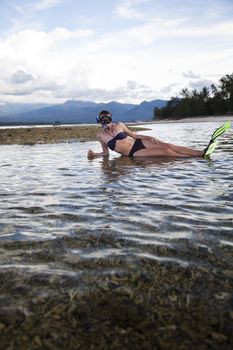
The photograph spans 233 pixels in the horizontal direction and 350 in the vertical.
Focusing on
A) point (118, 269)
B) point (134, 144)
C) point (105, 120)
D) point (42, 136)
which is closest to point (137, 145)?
point (134, 144)

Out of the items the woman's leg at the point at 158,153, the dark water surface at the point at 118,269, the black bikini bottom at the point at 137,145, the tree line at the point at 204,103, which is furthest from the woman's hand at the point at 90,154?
the tree line at the point at 204,103

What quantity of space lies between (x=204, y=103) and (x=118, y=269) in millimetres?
140455

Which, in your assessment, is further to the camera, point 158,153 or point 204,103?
point 204,103

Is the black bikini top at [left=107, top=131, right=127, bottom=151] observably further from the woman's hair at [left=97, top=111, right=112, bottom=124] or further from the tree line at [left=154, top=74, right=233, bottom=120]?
the tree line at [left=154, top=74, right=233, bottom=120]

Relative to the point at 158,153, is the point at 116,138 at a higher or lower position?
higher

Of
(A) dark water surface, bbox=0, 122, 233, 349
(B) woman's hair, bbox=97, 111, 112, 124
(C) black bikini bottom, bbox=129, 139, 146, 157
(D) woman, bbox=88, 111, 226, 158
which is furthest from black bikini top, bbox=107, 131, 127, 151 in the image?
(A) dark water surface, bbox=0, 122, 233, 349

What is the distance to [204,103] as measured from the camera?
137 meters

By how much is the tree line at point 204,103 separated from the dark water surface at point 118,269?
124 m

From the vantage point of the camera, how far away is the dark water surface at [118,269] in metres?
3.04

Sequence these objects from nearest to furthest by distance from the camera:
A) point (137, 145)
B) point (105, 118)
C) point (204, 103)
Result: 1. point (105, 118)
2. point (137, 145)
3. point (204, 103)

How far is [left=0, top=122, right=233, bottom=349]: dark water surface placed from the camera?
3.04m

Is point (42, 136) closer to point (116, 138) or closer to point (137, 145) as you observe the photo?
point (116, 138)

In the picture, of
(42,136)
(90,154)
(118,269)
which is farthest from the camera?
(42,136)

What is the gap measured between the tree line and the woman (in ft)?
379
